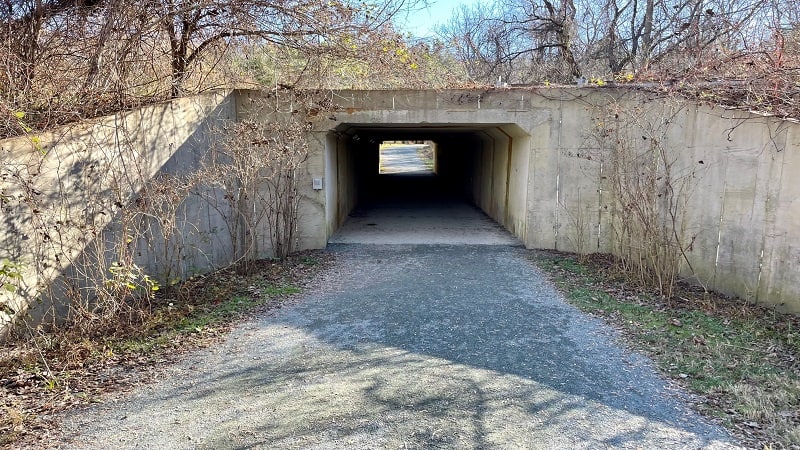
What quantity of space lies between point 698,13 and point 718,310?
11240 mm

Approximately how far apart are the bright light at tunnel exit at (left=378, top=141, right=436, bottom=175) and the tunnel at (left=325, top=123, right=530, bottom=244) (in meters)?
7.66

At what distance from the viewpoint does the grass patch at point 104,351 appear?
3320mm

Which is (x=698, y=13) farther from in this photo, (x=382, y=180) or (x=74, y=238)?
(x=74, y=238)

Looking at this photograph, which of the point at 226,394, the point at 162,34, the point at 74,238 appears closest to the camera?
→ the point at 226,394

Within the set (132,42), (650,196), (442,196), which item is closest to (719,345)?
(650,196)

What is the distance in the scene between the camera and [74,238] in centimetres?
464

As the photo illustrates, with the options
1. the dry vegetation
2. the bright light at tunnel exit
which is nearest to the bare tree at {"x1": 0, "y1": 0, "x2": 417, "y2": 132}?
the dry vegetation

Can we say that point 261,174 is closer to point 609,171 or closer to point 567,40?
point 609,171

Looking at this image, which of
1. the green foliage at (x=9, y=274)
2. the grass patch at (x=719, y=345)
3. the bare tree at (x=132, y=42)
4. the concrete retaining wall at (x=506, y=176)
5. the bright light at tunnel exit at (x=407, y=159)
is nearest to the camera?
the grass patch at (x=719, y=345)

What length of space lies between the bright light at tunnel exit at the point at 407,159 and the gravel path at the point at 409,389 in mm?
18280

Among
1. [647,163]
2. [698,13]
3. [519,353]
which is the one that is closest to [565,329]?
[519,353]

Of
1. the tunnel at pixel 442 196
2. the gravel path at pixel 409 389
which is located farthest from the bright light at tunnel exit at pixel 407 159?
the gravel path at pixel 409 389

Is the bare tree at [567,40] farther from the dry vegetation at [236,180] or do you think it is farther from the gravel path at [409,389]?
the gravel path at [409,389]

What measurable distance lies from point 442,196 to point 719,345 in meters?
12.2
